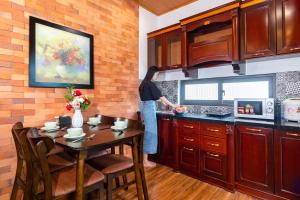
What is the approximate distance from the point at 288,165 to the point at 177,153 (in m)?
1.38

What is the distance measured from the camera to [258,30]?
2262mm

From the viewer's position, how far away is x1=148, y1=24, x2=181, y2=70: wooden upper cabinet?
321 cm

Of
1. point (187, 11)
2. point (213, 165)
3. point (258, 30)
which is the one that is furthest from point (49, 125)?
point (187, 11)

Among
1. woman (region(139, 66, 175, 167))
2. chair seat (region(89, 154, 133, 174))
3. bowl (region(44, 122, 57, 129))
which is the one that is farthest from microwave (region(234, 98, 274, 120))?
→ bowl (region(44, 122, 57, 129))

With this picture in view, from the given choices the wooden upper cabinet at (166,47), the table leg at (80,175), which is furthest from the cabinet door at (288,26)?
the table leg at (80,175)

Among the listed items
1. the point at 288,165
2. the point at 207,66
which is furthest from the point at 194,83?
the point at 288,165

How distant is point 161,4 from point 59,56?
7.37 feet

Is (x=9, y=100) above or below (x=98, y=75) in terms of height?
below

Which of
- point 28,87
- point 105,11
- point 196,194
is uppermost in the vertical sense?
point 105,11

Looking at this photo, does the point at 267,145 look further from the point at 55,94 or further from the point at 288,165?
the point at 55,94

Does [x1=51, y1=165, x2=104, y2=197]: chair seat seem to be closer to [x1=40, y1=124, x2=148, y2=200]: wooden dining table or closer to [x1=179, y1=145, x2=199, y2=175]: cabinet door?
[x1=40, y1=124, x2=148, y2=200]: wooden dining table

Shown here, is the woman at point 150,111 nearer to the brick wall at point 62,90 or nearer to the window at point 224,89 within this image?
the brick wall at point 62,90

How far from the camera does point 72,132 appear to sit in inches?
59.2

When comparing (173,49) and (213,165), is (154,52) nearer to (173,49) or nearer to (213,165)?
(173,49)
